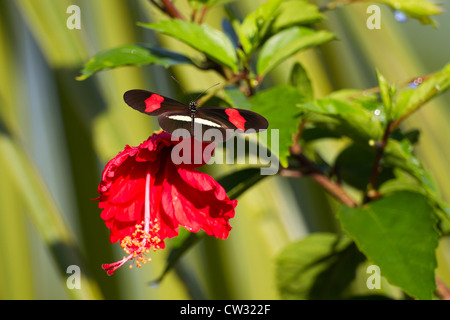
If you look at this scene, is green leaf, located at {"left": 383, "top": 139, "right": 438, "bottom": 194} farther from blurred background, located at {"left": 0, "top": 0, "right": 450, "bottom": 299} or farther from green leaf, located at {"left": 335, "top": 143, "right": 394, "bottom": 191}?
blurred background, located at {"left": 0, "top": 0, "right": 450, "bottom": 299}

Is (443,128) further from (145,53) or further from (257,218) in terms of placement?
(145,53)

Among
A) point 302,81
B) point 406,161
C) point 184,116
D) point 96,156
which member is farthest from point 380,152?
point 96,156

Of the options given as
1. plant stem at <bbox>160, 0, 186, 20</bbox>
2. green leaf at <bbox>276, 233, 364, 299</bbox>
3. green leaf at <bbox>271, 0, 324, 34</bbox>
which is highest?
plant stem at <bbox>160, 0, 186, 20</bbox>

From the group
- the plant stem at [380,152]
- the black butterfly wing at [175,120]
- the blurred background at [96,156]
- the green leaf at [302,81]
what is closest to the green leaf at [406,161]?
the plant stem at [380,152]

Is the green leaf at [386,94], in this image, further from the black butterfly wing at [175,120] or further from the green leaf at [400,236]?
the black butterfly wing at [175,120]

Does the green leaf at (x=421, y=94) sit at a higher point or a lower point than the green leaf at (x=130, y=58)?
lower

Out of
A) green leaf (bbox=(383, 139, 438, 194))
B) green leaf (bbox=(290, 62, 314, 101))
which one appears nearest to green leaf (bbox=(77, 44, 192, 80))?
green leaf (bbox=(290, 62, 314, 101))

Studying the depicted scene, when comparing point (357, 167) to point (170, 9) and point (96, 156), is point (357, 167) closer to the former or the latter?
point (170, 9)
